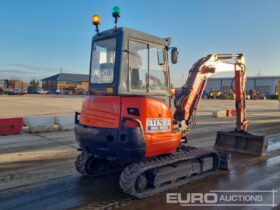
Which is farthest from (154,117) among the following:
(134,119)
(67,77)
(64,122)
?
(67,77)

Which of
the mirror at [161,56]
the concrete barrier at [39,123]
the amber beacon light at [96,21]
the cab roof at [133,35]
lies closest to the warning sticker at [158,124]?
the mirror at [161,56]

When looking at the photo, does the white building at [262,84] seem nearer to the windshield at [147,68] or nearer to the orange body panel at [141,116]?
the windshield at [147,68]

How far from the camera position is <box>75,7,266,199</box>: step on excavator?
5109mm

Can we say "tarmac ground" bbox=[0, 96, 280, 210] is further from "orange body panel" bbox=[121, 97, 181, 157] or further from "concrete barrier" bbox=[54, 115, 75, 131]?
"concrete barrier" bbox=[54, 115, 75, 131]

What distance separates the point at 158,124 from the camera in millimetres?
5414

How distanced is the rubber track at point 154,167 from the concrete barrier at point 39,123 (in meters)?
8.21

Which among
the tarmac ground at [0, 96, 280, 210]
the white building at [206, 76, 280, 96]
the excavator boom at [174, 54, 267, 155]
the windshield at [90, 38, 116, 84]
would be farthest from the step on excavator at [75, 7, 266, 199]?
the white building at [206, 76, 280, 96]

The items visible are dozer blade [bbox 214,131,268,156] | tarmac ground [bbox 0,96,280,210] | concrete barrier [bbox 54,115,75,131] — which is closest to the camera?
tarmac ground [bbox 0,96,280,210]

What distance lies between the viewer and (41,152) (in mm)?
8805

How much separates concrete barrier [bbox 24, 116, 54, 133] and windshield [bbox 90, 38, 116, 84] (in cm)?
774

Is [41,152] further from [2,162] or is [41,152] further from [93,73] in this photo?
[93,73]

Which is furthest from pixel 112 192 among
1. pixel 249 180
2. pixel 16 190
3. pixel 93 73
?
pixel 249 180

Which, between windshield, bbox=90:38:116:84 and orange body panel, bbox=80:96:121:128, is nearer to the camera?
orange body panel, bbox=80:96:121:128

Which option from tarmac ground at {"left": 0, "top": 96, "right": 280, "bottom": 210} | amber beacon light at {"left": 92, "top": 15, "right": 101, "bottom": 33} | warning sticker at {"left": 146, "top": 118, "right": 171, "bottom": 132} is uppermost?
amber beacon light at {"left": 92, "top": 15, "right": 101, "bottom": 33}
